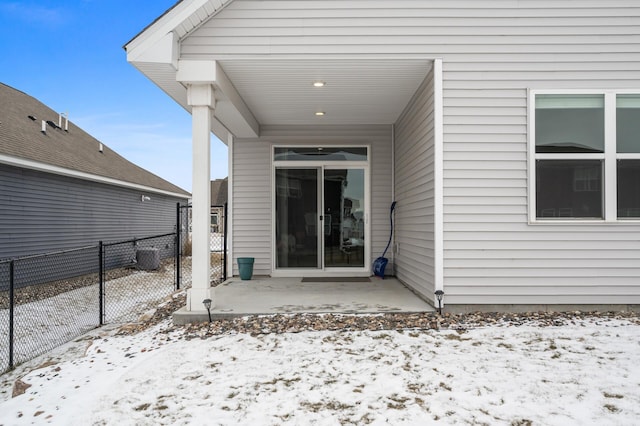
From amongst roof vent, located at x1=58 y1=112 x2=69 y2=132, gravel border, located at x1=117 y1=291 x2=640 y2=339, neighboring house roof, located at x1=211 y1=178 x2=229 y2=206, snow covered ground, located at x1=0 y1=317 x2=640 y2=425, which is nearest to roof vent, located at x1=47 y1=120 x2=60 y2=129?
roof vent, located at x1=58 y1=112 x2=69 y2=132

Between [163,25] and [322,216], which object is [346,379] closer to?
[163,25]

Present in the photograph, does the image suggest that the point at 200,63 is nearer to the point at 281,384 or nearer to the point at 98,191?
the point at 281,384

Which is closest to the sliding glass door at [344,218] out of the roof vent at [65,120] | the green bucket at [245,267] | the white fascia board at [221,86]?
the green bucket at [245,267]

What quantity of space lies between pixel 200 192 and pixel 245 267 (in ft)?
8.57

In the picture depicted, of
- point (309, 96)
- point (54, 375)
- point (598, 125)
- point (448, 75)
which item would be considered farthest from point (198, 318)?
point (598, 125)

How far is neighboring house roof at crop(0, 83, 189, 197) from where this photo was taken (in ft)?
26.4

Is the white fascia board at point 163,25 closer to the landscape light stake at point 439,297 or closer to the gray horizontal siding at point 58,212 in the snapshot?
the landscape light stake at point 439,297

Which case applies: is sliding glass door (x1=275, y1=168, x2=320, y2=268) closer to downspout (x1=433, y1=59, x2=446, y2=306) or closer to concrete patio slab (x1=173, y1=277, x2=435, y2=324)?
concrete patio slab (x1=173, y1=277, x2=435, y2=324)

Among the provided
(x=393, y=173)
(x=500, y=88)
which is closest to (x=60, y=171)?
(x=393, y=173)

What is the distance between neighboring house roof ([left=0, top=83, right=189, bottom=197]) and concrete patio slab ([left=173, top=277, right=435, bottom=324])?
488 cm

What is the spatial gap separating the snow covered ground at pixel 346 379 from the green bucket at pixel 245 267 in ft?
8.99

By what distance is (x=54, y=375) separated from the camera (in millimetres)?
3299

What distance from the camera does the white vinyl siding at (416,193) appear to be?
483 cm

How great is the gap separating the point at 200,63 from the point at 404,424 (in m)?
3.87
